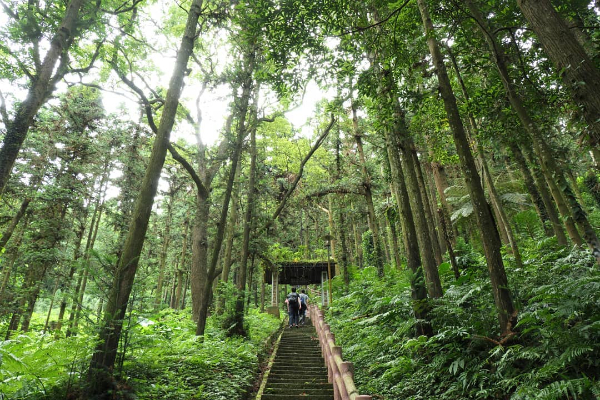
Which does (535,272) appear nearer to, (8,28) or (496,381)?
(496,381)

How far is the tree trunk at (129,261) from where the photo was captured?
4223 mm

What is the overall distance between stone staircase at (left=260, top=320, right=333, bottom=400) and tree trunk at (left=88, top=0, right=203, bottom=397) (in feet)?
10.7

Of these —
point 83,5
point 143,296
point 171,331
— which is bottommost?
point 171,331

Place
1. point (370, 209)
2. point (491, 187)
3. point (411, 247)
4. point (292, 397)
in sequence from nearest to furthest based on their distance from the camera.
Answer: point (292, 397), point (411, 247), point (491, 187), point (370, 209)

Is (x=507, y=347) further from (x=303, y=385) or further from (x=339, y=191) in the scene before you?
(x=339, y=191)

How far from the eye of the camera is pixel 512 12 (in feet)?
22.0

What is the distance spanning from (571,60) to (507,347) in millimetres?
3884

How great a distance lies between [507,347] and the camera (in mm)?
4332

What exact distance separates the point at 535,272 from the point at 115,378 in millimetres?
7764

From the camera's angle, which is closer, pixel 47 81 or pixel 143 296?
pixel 143 296

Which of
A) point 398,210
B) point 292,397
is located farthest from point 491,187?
point 292,397

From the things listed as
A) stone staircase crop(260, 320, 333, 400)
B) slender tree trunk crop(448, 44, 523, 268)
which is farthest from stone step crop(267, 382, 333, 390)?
slender tree trunk crop(448, 44, 523, 268)

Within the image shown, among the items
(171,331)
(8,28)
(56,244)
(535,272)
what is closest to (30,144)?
(56,244)

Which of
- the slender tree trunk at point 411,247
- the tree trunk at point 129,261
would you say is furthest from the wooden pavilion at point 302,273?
the tree trunk at point 129,261
